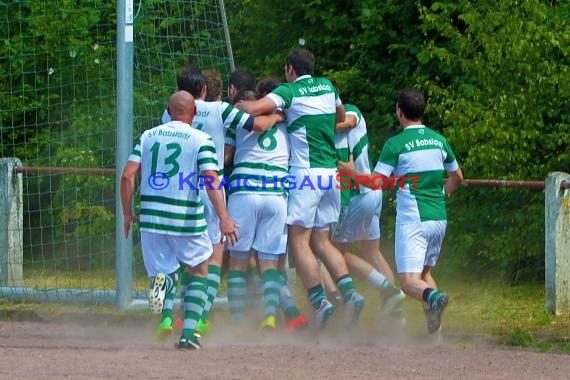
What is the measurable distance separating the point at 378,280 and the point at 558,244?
175 cm

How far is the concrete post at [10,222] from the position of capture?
13.7 meters

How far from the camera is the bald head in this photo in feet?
31.4

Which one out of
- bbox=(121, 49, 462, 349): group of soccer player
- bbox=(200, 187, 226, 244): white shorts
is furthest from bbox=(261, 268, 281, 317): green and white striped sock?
bbox=(200, 187, 226, 244): white shorts

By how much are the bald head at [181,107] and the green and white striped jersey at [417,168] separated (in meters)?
1.54

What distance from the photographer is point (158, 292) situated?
941 cm

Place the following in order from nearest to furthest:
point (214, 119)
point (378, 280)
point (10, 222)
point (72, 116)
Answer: point (214, 119), point (378, 280), point (10, 222), point (72, 116)

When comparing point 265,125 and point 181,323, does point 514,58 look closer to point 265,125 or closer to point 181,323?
point 265,125

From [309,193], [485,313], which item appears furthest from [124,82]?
[485,313]

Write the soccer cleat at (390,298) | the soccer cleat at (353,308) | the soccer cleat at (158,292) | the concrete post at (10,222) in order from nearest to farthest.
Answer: the soccer cleat at (158,292), the soccer cleat at (353,308), the soccer cleat at (390,298), the concrete post at (10,222)

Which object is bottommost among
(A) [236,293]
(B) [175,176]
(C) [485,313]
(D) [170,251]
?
(C) [485,313]

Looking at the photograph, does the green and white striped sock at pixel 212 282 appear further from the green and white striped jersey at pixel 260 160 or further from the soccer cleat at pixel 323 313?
the soccer cleat at pixel 323 313

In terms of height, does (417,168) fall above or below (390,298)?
above

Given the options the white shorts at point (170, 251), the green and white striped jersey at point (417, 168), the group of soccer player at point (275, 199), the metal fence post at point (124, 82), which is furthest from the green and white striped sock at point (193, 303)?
the metal fence post at point (124, 82)

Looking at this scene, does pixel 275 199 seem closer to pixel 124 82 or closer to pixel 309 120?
pixel 309 120
